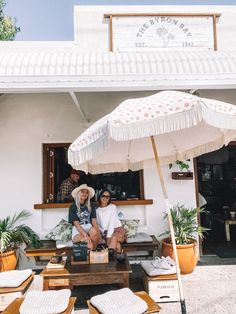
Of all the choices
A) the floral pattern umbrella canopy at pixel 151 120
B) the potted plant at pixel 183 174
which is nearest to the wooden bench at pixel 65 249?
the potted plant at pixel 183 174

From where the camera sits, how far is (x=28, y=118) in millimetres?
5887

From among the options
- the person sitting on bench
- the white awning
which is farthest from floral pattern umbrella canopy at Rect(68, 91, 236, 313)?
the person sitting on bench

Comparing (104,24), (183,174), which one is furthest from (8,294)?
(104,24)

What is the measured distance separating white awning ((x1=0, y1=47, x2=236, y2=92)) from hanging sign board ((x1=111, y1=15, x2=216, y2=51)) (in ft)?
6.43

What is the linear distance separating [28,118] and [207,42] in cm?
425

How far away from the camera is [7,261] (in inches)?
197

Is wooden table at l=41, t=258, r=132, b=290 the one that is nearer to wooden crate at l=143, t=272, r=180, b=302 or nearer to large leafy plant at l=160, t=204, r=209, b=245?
wooden crate at l=143, t=272, r=180, b=302

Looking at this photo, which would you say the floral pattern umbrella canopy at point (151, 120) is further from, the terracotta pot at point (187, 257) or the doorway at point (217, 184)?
the doorway at point (217, 184)

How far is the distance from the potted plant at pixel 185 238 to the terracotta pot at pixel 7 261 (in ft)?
8.54

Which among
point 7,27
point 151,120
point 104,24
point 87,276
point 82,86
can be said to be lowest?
point 87,276

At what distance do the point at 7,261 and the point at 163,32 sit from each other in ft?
18.5

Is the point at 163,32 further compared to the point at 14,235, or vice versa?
the point at 163,32

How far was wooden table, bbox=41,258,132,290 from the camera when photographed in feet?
12.3

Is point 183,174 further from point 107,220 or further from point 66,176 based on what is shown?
point 66,176
